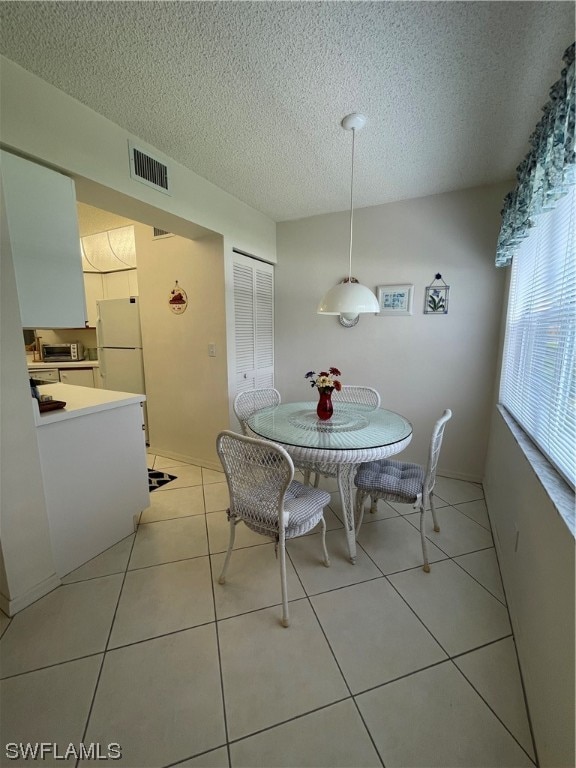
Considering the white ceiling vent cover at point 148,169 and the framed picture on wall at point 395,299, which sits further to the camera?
the framed picture on wall at point 395,299

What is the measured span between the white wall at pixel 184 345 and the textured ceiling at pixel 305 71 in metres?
0.89

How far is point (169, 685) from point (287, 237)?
3550mm

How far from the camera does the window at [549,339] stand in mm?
1200

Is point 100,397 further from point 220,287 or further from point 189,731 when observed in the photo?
point 189,731

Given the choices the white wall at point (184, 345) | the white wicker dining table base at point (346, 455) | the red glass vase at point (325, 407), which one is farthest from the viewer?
the white wall at point (184, 345)

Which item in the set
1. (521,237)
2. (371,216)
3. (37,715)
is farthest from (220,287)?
(37,715)

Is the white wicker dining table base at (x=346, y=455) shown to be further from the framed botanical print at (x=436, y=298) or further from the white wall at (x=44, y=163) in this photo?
the framed botanical print at (x=436, y=298)

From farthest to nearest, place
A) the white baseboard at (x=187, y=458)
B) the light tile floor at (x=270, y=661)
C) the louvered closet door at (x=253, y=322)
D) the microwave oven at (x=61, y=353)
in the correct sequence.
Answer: the microwave oven at (x=61, y=353)
the white baseboard at (x=187, y=458)
the louvered closet door at (x=253, y=322)
the light tile floor at (x=270, y=661)

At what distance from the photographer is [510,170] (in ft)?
7.41

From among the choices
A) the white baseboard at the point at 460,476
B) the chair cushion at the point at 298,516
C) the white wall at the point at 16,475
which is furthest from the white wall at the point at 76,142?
the white baseboard at the point at 460,476

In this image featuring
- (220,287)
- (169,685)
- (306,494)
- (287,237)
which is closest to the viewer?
(169,685)

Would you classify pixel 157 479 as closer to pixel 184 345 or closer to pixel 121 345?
pixel 184 345

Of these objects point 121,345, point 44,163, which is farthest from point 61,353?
point 44,163

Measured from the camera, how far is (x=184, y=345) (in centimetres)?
306
